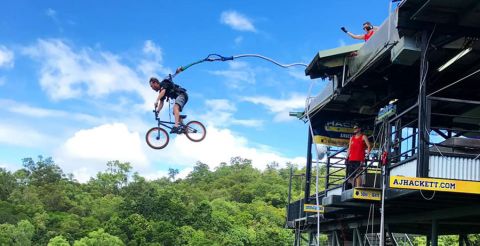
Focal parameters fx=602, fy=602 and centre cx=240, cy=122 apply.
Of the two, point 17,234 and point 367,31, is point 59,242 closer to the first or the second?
point 17,234

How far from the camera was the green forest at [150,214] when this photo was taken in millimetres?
79750

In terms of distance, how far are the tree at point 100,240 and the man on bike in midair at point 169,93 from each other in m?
66.1

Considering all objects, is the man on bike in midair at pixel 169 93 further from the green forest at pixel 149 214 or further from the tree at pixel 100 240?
the tree at pixel 100 240

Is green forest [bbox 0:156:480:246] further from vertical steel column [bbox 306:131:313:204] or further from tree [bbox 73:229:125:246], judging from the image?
vertical steel column [bbox 306:131:313:204]

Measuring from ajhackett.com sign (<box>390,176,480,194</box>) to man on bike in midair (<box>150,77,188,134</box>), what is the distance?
508 cm

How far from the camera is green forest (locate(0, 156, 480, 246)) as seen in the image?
262 feet

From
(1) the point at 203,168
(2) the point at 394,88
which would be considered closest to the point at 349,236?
(2) the point at 394,88

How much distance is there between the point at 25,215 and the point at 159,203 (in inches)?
865

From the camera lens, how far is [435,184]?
28.2 ft

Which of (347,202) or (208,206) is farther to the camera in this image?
(208,206)

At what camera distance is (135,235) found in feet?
263

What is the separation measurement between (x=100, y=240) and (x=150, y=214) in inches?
548

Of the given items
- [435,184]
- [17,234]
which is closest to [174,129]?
[435,184]

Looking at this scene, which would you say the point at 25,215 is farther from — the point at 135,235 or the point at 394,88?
the point at 394,88
